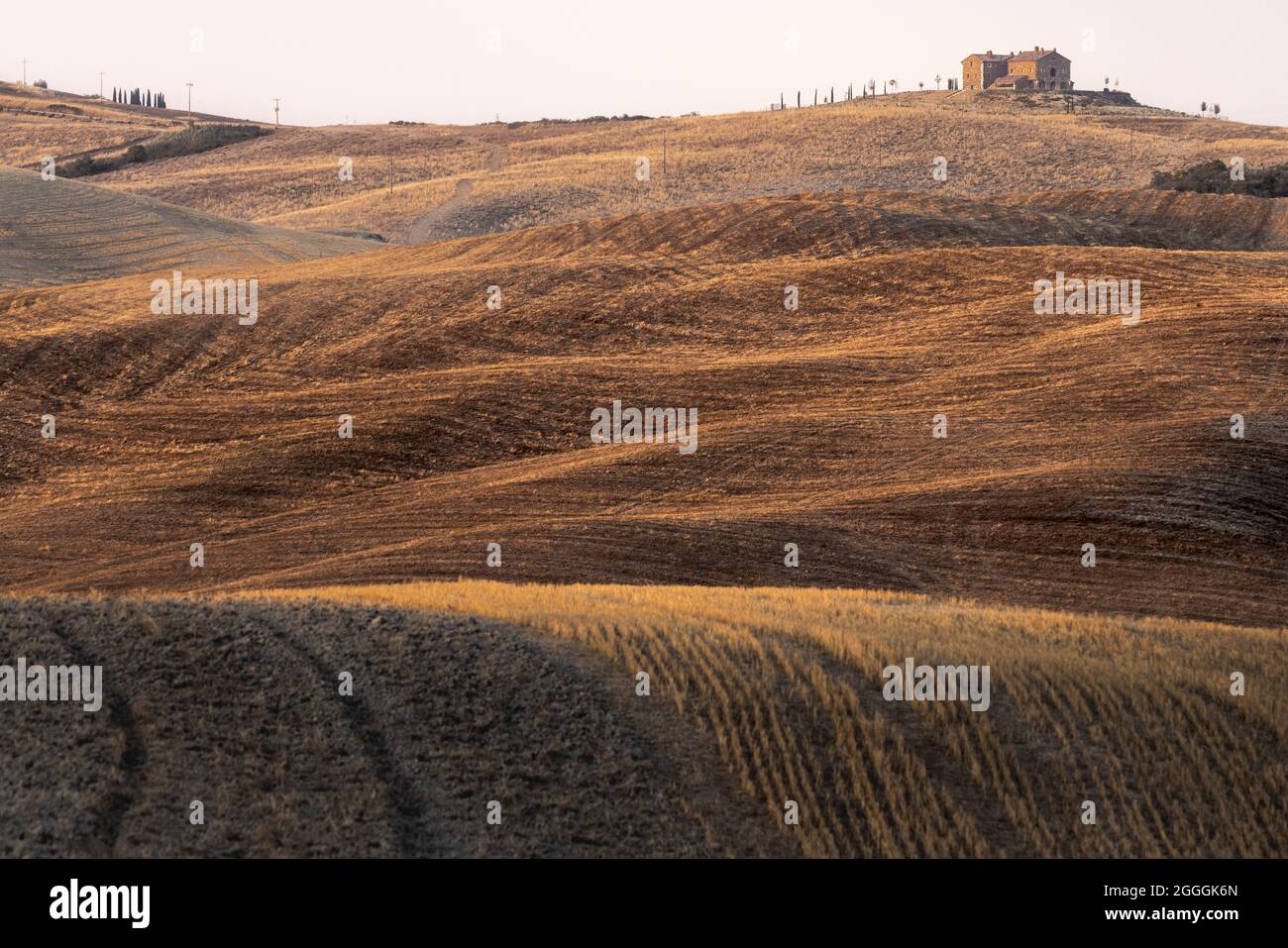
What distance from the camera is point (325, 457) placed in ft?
97.0

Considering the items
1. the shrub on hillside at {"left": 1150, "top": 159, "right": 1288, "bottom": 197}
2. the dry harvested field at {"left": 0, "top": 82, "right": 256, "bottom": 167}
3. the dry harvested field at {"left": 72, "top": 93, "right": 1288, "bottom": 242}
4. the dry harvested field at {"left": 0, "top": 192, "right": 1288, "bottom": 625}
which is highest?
the dry harvested field at {"left": 0, "top": 82, "right": 256, "bottom": 167}

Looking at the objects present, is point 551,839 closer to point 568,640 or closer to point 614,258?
point 568,640

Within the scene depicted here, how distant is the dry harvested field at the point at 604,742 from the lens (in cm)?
973

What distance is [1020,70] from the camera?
5566 inches

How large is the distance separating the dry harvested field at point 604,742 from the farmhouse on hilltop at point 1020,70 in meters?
133

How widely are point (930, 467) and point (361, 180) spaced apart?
7200 cm

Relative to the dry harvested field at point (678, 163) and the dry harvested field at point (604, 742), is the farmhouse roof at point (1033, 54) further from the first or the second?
the dry harvested field at point (604, 742)

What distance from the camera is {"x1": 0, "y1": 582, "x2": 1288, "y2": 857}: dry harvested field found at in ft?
31.9

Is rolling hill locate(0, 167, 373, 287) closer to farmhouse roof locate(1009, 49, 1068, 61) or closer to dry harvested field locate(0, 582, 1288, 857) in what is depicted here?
dry harvested field locate(0, 582, 1288, 857)

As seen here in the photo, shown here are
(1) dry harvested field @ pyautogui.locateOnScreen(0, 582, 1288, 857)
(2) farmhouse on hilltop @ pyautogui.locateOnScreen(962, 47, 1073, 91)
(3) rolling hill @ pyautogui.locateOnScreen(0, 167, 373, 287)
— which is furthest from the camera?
(2) farmhouse on hilltop @ pyautogui.locateOnScreen(962, 47, 1073, 91)

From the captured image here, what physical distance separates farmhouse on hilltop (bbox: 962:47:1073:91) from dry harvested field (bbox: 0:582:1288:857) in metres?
133

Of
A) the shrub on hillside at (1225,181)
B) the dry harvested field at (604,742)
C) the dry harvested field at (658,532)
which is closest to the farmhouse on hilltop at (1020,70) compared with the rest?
the shrub on hillside at (1225,181)

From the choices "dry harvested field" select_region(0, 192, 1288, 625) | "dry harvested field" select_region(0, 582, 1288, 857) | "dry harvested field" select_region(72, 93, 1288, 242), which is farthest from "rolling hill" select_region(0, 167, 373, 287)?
"dry harvested field" select_region(0, 582, 1288, 857)

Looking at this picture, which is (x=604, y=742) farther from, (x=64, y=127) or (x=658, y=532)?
(x=64, y=127)
